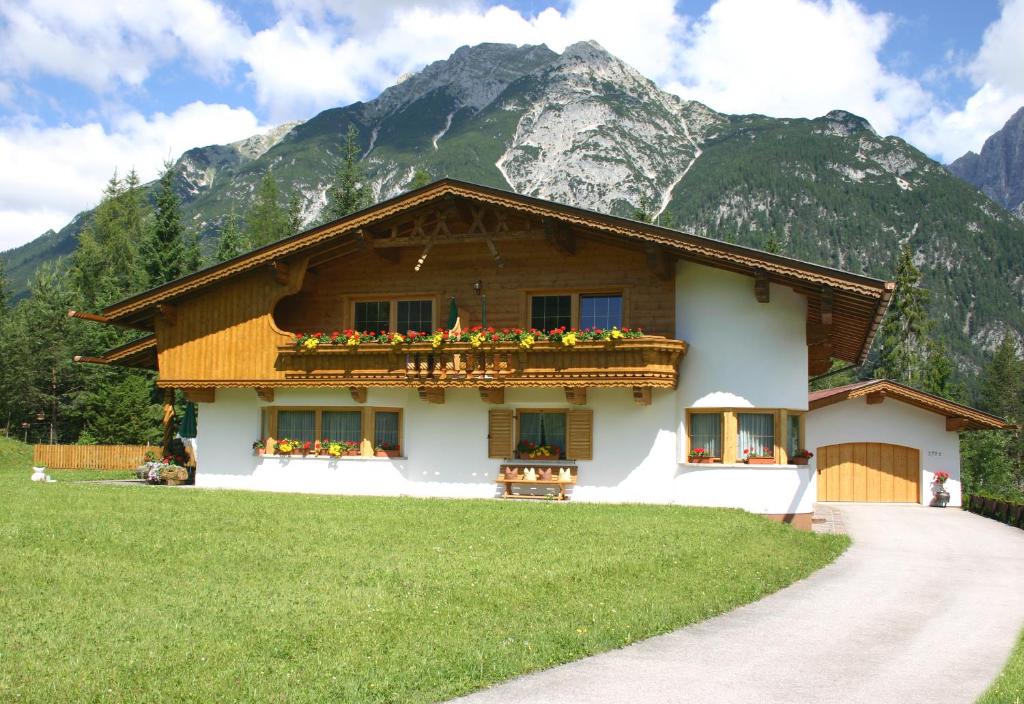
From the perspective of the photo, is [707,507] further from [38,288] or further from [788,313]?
[38,288]

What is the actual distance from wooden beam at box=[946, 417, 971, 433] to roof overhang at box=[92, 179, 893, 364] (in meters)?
5.17

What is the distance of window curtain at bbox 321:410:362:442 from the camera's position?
2289cm

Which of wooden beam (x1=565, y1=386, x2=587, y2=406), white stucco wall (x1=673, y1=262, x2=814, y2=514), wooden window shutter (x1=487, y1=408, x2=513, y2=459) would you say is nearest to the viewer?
white stucco wall (x1=673, y1=262, x2=814, y2=514)

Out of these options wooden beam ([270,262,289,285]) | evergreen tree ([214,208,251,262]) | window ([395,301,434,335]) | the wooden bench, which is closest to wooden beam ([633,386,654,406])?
the wooden bench

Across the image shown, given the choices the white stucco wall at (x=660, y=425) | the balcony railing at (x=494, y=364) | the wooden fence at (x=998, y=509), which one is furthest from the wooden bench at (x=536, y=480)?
the wooden fence at (x=998, y=509)

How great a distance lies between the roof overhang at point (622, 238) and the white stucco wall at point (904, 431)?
4134mm

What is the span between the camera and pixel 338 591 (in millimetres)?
9961

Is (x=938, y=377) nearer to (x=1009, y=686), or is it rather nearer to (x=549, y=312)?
(x=549, y=312)

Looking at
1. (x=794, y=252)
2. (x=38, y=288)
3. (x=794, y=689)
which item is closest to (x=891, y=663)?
(x=794, y=689)

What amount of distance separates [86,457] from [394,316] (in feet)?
72.6

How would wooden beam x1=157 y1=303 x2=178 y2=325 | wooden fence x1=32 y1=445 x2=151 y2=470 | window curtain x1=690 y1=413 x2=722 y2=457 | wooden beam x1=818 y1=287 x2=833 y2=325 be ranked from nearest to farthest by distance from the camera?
wooden beam x1=818 y1=287 x2=833 y2=325 → window curtain x1=690 y1=413 x2=722 y2=457 → wooden beam x1=157 y1=303 x2=178 y2=325 → wooden fence x1=32 y1=445 x2=151 y2=470

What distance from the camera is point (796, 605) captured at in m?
10.9

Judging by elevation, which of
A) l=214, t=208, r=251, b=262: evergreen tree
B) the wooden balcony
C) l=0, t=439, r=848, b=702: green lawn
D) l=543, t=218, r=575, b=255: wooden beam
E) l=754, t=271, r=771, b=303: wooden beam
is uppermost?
l=214, t=208, r=251, b=262: evergreen tree

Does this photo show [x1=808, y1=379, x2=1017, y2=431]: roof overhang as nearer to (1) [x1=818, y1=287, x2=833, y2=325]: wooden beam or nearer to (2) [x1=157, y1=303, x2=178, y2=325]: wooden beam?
(1) [x1=818, y1=287, x2=833, y2=325]: wooden beam
